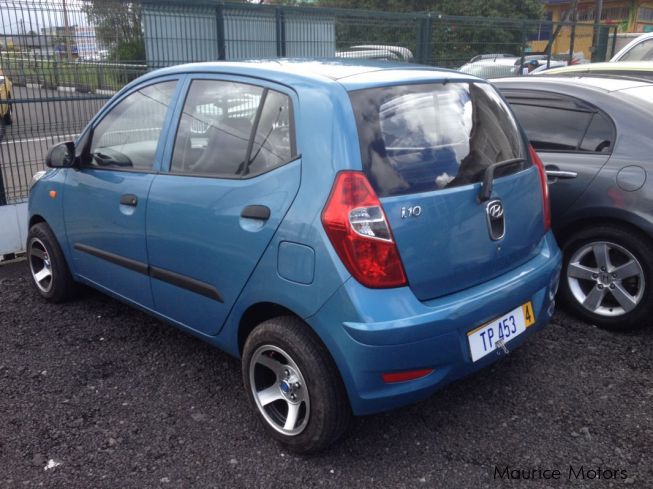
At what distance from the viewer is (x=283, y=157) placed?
2689 mm

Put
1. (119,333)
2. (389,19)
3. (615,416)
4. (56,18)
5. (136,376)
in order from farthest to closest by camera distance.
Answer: (389,19), (56,18), (119,333), (136,376), (615,416)

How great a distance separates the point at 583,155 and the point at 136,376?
3.09 m

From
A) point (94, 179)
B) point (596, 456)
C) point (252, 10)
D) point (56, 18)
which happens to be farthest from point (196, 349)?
point (252, 10)

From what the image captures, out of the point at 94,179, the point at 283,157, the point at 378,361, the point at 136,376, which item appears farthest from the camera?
the point at 94,179

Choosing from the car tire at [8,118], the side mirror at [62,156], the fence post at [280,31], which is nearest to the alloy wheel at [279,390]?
the side mirror at [62,156]

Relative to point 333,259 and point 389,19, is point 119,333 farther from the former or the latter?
point 389,19

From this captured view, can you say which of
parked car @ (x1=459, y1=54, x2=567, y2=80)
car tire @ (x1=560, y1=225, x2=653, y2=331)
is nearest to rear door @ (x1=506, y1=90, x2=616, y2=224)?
car tire @ (x1=560, y1=225, x2=653, y2=331)

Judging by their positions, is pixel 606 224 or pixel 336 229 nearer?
pixel 336 229

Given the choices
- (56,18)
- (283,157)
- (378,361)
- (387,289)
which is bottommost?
(378,361)

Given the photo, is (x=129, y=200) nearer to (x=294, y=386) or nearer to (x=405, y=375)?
(x=294, y=386)

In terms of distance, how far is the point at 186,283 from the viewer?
3.12 metres

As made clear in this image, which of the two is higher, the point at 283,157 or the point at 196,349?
the point at 283,157

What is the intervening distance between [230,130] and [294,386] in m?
1.22

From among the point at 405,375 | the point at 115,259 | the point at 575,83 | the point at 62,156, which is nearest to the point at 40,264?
the point at 62,156
